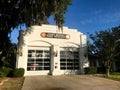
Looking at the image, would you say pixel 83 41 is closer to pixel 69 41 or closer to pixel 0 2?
pixel 69 41


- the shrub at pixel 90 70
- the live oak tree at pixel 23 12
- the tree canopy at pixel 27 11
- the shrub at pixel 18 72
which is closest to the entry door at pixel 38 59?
the shrub at pixel 18 72

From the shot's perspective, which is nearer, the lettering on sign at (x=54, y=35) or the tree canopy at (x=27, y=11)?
the tree canopy at (x=27, y=11)

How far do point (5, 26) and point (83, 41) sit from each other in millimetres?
12038

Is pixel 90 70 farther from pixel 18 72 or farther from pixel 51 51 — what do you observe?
pixel 18 72

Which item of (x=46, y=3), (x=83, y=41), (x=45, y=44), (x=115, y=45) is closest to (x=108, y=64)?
(x=115, y=45)

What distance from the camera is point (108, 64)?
23.8m

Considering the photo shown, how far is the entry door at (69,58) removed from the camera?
26.1 meters

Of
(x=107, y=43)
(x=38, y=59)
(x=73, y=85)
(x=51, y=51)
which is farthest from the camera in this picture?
(x=51, y=51)

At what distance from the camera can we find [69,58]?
87.6ft

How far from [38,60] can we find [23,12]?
791 cm

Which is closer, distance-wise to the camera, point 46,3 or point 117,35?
point 46,3

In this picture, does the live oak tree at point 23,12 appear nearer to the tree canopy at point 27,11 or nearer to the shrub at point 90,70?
the tree canopy at point 27,11

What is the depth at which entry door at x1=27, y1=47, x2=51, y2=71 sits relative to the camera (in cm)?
2445

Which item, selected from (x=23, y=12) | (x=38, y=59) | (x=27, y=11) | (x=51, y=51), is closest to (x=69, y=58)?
(x=51, y=51)
